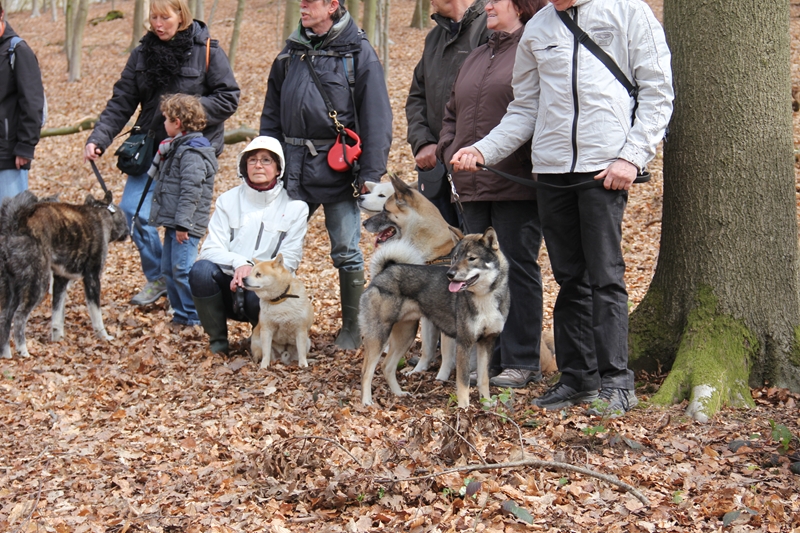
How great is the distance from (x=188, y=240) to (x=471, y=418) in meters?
4.02

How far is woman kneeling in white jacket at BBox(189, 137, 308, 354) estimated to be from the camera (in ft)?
19.9

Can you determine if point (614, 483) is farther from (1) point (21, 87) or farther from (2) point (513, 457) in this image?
(1) point (21, 87)

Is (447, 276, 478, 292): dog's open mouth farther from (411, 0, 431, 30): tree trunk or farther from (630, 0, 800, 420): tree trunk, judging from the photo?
(411, 0, 431, 30): tree trunk

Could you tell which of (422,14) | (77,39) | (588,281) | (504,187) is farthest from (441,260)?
(422,14)

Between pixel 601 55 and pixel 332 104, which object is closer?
pixel 601 55

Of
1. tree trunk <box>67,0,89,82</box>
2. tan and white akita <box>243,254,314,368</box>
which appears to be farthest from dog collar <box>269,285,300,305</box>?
tree trunk <box>67,0,89,82</box>

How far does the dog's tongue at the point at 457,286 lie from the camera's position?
448 centimetres

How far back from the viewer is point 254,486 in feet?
12.5

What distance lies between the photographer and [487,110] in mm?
4918

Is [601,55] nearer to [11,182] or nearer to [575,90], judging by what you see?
[575,90]

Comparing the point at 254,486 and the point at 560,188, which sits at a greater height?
the point at 560,188

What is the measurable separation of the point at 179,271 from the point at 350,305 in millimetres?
1749

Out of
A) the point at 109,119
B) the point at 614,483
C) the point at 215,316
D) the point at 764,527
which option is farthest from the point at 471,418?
the point at 109,119

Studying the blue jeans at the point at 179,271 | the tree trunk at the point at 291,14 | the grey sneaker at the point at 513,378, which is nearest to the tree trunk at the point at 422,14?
the tree trunk at the point at 291,14
